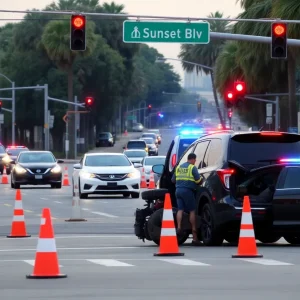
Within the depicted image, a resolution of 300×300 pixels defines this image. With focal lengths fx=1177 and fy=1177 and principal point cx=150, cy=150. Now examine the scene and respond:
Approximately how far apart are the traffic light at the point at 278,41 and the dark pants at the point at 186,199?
14062 mm

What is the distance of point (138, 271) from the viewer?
49.1ft

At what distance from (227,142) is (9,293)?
7276 mm

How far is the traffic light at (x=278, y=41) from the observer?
32844 mm

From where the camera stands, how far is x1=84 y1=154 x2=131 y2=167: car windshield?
37.9 meters

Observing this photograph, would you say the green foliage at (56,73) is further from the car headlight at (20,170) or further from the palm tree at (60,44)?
the car headlight at (20,170)

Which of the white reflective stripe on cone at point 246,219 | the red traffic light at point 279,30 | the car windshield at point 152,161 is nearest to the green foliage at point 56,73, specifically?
the car windshield at point 152,161

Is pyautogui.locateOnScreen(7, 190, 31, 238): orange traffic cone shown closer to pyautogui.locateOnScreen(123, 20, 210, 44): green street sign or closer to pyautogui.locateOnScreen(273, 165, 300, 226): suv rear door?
pyautogui.locateOnScreen(273, 165, 300, 226): suv rear door

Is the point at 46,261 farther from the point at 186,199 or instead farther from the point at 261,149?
the point at 261,149

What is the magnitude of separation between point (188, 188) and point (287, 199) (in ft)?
5.90

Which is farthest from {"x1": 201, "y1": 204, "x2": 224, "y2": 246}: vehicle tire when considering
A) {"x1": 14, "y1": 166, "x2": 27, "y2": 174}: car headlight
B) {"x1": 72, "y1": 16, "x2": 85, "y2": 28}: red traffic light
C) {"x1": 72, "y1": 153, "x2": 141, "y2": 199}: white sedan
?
{"x1": 14, "y1": 166, "x2": 27, "y2": 174}: car headlight

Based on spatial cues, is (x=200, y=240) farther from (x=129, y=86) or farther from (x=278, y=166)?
(x=129, y=86)

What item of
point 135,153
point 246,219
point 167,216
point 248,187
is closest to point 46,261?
point 167,216

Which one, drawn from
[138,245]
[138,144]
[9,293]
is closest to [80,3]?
[138,144]

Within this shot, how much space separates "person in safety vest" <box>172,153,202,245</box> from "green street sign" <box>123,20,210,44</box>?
16.0 meters
